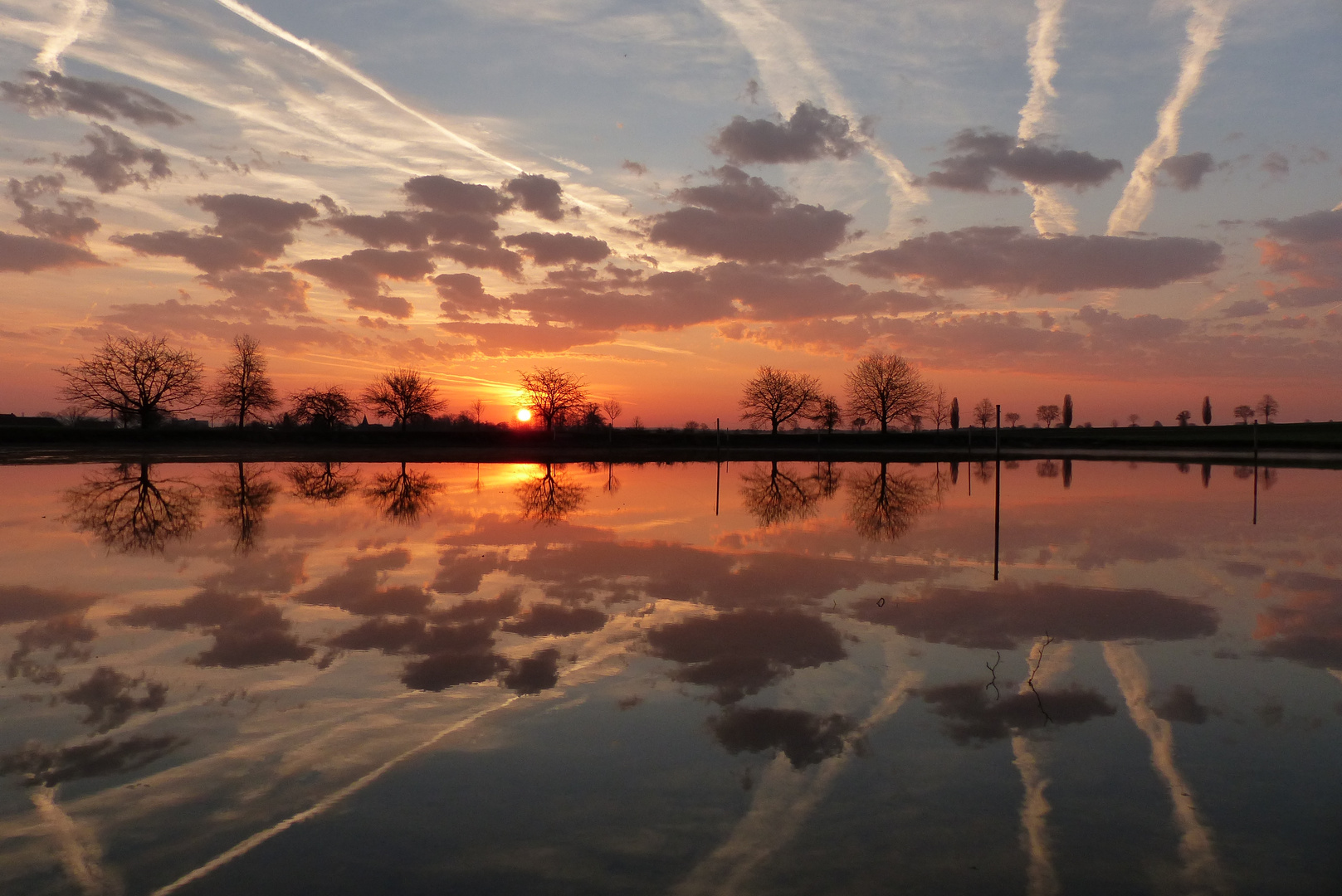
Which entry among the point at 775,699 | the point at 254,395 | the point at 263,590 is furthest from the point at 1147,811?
the point at 254,395

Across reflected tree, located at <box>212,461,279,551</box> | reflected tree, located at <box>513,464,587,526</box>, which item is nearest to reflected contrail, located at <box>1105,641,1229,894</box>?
reflected tree, located at <box>513,464,587,526</box>

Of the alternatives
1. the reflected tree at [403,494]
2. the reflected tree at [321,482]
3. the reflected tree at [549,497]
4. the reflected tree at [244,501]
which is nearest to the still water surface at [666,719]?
the reflected tree at [244,501]

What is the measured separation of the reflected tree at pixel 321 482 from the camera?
85.4 feet

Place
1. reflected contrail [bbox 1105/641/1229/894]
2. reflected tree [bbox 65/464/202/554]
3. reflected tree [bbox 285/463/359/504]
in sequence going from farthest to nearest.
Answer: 1. reflected tree [bbox 285/463/359/504]
2. reflected tree [bbox 65/464/202/554]
3. reflected contrail [bbox 1105/641/1229/894]

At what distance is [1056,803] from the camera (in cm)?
517

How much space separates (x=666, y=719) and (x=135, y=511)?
66.0ft

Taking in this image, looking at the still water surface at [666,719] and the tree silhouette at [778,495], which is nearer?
the still water surface at [666,719]

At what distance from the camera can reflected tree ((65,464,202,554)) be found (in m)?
16.1

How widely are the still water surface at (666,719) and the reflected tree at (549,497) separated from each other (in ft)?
19.6

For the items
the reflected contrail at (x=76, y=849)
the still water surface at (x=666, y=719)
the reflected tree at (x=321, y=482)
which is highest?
the reflected tree at (x=321, y=482)

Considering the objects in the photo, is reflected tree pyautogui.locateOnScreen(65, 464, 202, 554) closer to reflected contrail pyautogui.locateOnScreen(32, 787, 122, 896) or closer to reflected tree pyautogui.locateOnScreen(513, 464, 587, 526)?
reflected tree pyautogui.locateOnScreen(513, 464, 587, 526)

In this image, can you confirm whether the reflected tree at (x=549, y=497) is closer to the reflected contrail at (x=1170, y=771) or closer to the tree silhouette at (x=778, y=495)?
the tree silhouette at (x=778, y=495)

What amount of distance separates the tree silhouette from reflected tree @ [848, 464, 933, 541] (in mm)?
1404

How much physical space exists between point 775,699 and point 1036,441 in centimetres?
10379
